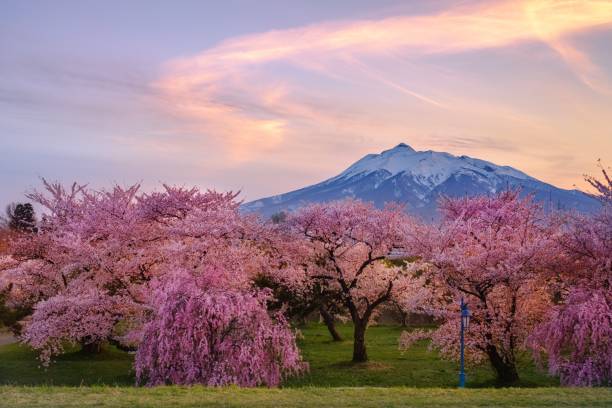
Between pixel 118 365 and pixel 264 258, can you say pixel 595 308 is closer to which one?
pixel 264 258

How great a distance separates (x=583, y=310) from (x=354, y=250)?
45.0 feet

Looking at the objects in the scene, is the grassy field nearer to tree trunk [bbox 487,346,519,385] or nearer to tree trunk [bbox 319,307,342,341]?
tree trunk [bbox 487,346,519,385]

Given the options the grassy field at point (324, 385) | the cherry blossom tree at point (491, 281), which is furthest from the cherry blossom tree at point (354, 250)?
the cherry blossom tree at point (491, 281)

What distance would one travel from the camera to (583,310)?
21.3 metres

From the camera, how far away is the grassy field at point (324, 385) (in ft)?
47.7

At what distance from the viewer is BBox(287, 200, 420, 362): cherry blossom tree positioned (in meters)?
31.2

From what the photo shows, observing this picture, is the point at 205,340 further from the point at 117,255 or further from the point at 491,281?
the point at 491,281

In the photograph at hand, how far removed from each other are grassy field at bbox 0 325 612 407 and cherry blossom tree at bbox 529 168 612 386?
1.60 metres

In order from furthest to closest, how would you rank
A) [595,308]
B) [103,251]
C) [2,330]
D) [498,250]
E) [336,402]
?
[2,330] < [103,251] < [498,250] < [595,308] < [336,402]

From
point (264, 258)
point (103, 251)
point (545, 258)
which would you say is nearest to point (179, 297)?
point (103, 251)

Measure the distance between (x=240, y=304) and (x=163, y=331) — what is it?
8.95 feet

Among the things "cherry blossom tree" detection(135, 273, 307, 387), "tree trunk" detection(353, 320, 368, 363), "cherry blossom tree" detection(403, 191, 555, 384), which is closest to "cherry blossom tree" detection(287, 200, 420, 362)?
"tree trunk" detection(353, 320, 368, 363)

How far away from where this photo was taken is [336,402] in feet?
47.6

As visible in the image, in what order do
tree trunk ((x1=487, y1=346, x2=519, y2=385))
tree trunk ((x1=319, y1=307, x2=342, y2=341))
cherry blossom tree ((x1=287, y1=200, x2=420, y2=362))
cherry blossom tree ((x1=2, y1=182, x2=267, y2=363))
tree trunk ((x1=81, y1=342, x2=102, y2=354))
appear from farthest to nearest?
tree trunk ((x1=319, y1=307, x2=342, y2=341)), tree trunk ((x1=81, y1=342, x2=102, y2=354)), cherry blossom tree ((x1=287, y1=200, x2=420, y2=362)), cherry blossom tree ((x1=2, y1=182, x2=267, y2=363)), tree trunk ((x1=487, y1=346, x2=519, y2=385))
